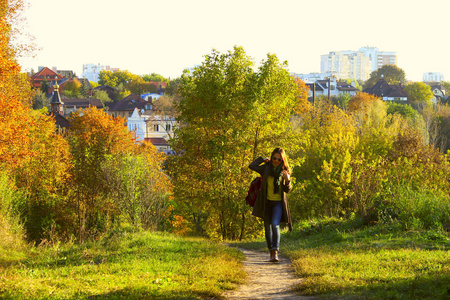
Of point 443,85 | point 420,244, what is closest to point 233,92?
point 420,244

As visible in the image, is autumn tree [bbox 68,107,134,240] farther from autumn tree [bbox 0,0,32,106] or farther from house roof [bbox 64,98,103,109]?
house roof [bbox 64,98,103,109]

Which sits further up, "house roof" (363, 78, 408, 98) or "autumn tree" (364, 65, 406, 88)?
"autumn tree" (364, 65, 406, 88)

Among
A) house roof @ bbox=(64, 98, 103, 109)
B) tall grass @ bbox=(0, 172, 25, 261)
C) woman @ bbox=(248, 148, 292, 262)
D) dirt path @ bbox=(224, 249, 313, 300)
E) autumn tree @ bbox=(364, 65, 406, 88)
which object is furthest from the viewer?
autumn tree @ bbox=(364, 65, 406, 88)

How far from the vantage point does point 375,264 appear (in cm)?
779

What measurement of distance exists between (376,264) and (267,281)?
67.0 inches

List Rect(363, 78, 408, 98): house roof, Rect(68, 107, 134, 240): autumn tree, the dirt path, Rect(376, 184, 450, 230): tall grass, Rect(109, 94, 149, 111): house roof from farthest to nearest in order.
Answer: Rect(109, 94, 149, 111): house roof → Rect(363, 78, 408, 98): house roof → Rect(68, 107, 134, 240): autumn tree → Rect(376, 184, 450, 230): tall grass → the dirt path

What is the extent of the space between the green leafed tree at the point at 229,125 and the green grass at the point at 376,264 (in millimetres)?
7641

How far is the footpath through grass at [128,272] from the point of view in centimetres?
634

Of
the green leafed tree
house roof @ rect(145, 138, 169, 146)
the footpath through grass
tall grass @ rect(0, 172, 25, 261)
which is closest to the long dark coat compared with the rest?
the footpath through grass

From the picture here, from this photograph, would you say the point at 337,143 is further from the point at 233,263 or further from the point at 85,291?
the point at 85,291

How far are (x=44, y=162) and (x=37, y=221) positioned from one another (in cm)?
388

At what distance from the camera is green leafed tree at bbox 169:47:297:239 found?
1934 centimetres

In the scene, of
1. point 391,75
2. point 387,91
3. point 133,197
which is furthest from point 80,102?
point 133,197

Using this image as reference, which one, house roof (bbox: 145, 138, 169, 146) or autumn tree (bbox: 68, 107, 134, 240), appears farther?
house roof (bbox: 145, 138, 169, 146)
